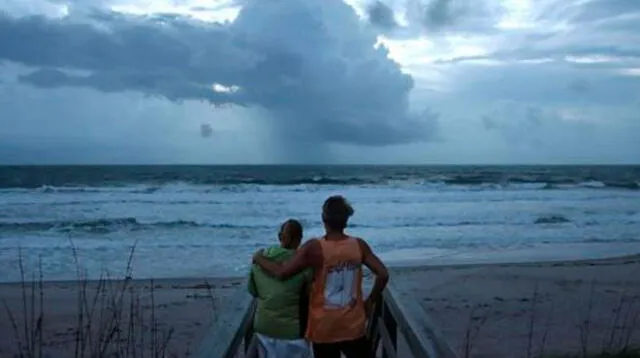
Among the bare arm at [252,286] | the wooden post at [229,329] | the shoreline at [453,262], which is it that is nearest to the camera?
the wooden post at [229,329]

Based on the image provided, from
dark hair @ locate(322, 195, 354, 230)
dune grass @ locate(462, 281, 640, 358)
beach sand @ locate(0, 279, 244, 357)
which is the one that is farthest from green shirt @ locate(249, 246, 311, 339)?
beach sand @ locate(0, 279, 244, 357)

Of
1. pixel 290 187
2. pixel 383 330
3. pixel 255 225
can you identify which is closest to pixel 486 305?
pixel 383 330

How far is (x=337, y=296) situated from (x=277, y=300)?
446mm

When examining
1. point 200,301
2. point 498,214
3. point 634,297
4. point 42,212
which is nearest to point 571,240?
point 498,214

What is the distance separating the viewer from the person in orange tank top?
4.41 metres

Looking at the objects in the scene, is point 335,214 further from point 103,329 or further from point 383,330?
point 103,329

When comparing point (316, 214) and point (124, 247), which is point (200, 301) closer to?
point (124, 247)

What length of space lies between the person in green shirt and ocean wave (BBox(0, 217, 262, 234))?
2247 centimetres

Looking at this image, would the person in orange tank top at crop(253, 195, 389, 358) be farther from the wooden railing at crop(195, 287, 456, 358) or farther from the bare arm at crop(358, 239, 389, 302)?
the wooden railing at crop(195, 287, 456, 358)

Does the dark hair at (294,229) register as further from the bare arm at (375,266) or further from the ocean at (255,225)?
the ocean at (255,225)

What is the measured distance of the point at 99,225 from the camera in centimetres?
2820

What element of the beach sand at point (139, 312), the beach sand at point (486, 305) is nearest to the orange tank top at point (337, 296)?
the beach sand at point (486, 305)

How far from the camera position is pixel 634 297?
14.0 metres

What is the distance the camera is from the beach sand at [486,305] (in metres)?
10.1
